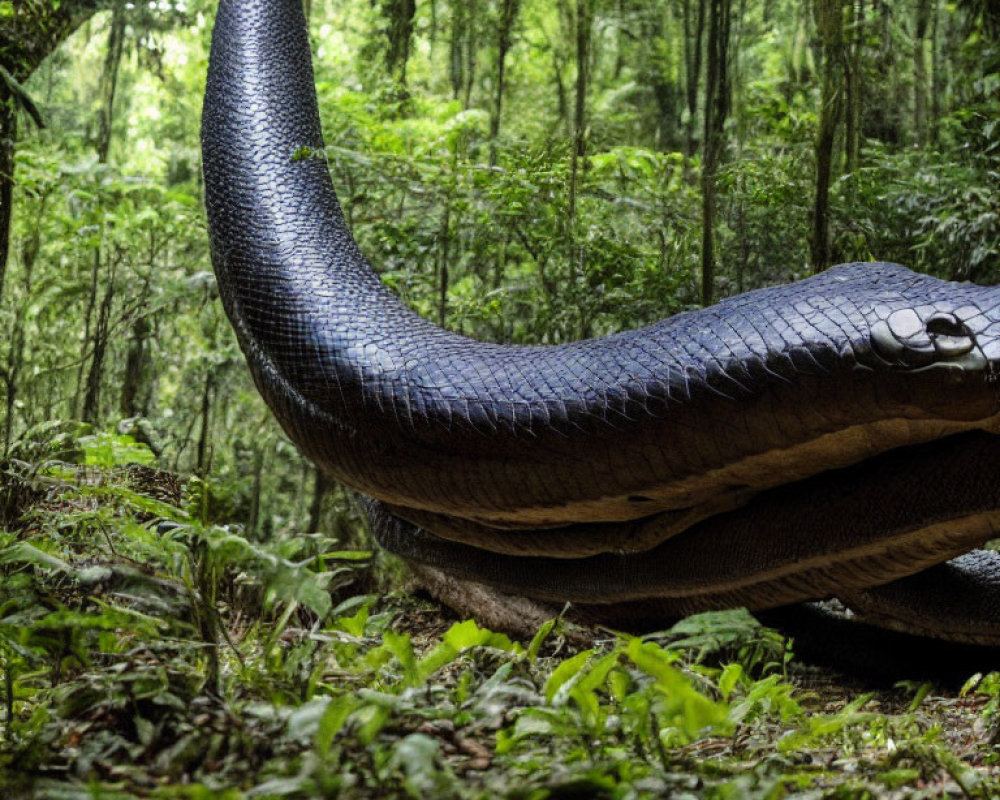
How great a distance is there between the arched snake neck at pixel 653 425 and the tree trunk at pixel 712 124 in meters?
1.28

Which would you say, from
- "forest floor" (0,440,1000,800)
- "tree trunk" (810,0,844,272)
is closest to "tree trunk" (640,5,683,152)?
"tree trunk" (810,0,844,272)

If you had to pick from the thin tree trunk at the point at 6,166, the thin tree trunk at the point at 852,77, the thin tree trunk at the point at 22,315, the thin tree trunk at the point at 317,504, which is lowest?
the thin tree trunk at the point at 317,504

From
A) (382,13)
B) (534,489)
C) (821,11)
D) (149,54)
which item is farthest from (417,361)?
(149,54)

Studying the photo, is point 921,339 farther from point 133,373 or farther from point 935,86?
point 133,373

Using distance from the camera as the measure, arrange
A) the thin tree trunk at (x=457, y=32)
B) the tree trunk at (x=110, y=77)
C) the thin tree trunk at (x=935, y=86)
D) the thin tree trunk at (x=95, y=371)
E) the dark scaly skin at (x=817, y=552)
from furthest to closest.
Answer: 1. the tree trunk at (x=110, y=77)
2. the thin tree trunk at (x=457, y=32)
3. the thin tree trunk at (x=935, y=86)
4. the thin tree trunk at (x=95, y=371)
5. the dark scaly skin at (x=817, y=552)

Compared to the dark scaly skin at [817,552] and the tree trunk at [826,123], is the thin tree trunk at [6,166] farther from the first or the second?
the tree trunk at [826,123]

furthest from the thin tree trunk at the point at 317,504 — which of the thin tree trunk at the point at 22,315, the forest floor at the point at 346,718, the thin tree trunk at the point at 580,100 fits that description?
the forest floor at the point at 346,718

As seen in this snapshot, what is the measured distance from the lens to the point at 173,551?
1.39 meters

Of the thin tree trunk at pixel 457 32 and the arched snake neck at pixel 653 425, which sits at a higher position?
the thin tree trunk at pixel 457 32

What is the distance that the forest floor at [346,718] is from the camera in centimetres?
85

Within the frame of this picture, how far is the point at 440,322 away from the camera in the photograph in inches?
155

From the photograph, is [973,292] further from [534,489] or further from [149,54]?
[149,54]

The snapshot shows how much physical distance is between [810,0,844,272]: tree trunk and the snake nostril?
Answer: 1842 millimetres

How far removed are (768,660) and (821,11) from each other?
260 cm
